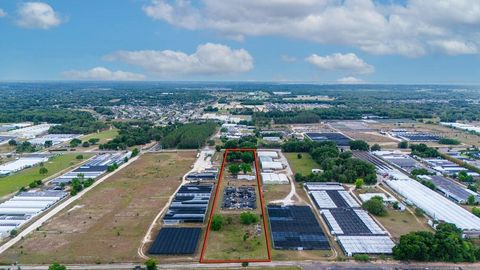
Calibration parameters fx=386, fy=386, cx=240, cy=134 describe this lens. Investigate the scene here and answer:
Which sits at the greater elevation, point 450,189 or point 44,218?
point 450,189

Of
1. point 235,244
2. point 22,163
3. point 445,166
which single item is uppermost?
point 445,166

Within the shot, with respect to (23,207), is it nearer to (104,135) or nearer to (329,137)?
(104,135)

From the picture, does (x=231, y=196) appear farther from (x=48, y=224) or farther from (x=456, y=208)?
(x=456, y=208)

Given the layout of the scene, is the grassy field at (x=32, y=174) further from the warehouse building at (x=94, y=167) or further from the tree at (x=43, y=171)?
the warehouse building at (x=94, y=167)

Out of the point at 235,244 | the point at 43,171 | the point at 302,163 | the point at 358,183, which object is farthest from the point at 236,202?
the point at 43,171

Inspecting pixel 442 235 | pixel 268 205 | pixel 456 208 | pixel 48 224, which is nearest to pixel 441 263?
pixel 442 235

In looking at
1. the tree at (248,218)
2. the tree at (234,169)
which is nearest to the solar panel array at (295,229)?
the tree at (248,218)
